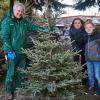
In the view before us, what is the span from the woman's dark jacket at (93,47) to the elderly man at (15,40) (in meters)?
1.30

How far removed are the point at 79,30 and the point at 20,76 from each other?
1.83 m

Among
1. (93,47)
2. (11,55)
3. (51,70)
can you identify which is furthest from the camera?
(93,47)

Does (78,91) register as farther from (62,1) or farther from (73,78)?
(62,1)

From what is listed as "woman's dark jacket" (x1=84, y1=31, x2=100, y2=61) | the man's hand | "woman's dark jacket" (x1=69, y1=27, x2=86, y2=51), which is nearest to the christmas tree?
the man's hand

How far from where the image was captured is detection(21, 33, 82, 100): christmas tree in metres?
5.50

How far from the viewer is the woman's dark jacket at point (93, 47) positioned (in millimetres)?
6659

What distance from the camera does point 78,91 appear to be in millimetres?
5910

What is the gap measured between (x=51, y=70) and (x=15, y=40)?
104 cm

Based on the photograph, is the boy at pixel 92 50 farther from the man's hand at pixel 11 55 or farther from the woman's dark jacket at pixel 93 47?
the man's hand at pixel 11 55

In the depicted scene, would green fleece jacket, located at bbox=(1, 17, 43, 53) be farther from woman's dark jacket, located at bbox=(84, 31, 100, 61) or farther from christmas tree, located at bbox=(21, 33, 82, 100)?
woman's dark jacket, located at bbox=(84, 31, 100, 61)

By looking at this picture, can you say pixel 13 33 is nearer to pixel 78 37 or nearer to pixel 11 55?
pixel 11 55

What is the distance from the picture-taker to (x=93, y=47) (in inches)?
264

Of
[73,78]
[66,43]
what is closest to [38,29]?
[66,43]

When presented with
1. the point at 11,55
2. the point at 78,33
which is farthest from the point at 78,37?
the point at 11,55
